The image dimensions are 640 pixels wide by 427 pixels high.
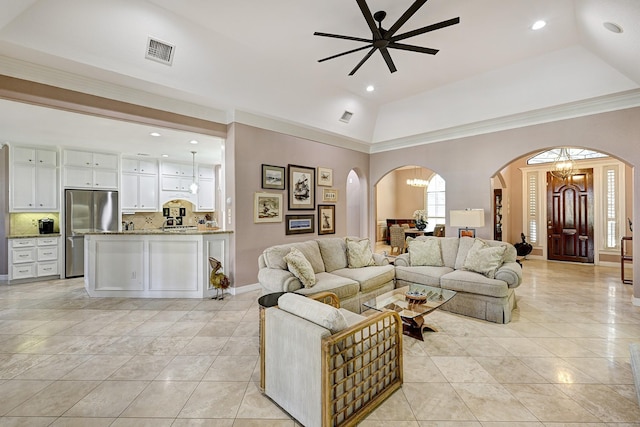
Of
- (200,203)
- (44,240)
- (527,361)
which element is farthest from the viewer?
(200,203)

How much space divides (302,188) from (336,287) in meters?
2.62

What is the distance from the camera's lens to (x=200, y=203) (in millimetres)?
8000

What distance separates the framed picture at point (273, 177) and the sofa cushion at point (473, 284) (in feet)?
10.2

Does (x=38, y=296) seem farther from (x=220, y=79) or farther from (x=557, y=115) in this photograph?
(x=557, y=115)

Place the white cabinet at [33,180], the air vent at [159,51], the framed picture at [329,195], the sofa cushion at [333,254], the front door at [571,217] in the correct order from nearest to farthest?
the air vent at [159,51]
the sofa cushion at [333,254]
the white cabinet at [33,180]
the framed picture at [329,195]
the front door at [571,217]

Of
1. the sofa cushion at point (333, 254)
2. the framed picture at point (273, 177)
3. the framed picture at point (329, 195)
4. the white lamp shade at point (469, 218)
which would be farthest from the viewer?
the framed picture at point (329, 195)

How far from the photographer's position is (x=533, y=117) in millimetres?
4766

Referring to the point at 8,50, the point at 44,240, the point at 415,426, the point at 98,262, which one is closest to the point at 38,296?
the point at 98,262

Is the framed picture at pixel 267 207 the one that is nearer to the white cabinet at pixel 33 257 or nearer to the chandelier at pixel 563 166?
the white cabinet at pixel 33 257

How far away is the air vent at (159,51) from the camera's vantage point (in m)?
3.27

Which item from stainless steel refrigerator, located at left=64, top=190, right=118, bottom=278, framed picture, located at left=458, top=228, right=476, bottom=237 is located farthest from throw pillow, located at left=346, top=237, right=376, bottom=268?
stainless steel refrigerator, located at left=64, top=190, right=118, bottom=278

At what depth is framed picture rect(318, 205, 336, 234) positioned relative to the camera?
596cm

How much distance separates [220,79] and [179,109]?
0.82m

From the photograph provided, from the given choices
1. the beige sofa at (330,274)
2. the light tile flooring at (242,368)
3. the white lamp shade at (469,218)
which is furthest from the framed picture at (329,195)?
the light tile flooring at (242,368)
